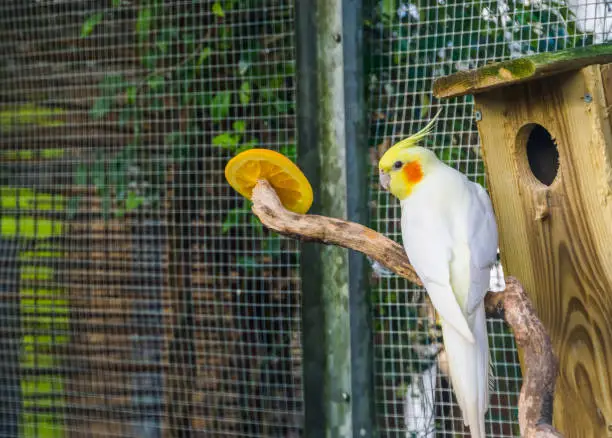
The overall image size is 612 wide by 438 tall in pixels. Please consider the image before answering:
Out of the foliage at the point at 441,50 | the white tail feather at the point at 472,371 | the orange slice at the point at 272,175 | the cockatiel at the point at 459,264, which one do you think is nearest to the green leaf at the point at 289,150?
the foliage at the point at 441,50

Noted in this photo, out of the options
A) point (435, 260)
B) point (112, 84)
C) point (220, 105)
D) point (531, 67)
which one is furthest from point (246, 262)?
point (531, 67)

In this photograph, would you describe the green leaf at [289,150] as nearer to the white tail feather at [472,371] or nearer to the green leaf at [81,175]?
the green leaf at [81,175]

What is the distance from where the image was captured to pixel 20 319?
2.12 metres

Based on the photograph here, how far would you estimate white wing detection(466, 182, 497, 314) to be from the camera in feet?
3.66

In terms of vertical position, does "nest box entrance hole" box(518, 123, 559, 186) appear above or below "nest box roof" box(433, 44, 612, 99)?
below

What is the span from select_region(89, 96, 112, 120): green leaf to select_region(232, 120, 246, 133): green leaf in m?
0.37

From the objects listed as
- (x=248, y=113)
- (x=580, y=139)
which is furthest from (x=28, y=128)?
(x=580, y=139)

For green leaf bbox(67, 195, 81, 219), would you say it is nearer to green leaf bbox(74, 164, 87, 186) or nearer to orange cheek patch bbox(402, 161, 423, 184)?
A: green leaf bbox(74, 164, 87, 186)

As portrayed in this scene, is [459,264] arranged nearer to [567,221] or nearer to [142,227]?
[567,221]

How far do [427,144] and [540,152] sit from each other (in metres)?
0.34

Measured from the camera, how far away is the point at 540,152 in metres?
1.33

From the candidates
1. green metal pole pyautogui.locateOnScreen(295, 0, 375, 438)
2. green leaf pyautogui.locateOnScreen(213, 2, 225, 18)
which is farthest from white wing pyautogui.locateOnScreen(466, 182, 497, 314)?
green leaf pyautogui.locateOnScreen(213, 2, 225, 18)

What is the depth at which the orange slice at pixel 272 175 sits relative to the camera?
48.6 inches

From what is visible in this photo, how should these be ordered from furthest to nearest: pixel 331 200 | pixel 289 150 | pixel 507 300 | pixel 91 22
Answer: pixel 91 22, pixel 289 150, pixel 331 200, pixel 507 300
